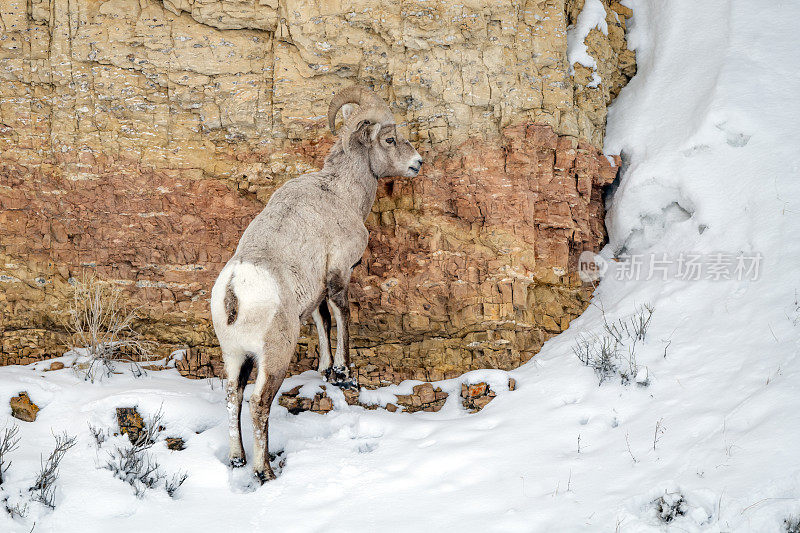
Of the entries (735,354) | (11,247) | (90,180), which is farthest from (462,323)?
(11,247)

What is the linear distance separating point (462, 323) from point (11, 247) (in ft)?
17.4

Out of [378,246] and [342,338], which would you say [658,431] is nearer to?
[342,338]

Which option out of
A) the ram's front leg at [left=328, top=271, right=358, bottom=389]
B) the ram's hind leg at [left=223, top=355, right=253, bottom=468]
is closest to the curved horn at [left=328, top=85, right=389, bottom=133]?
the ram's front leg at [left=328, top=271, right=358, bottom=389]

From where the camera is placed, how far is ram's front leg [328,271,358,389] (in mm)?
6445

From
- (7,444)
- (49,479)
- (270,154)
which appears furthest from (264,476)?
(270,154)

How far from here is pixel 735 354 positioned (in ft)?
17.4

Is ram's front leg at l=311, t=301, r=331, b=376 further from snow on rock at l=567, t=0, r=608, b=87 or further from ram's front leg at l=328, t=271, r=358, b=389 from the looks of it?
snow on rock at l=567, t=0, r=608, b=87

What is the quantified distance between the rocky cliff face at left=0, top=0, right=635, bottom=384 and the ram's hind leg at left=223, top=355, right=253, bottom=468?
82.3 inches

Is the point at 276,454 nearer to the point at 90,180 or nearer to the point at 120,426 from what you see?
the point at 120,426

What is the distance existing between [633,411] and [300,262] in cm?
317

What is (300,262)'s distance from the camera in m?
5.82

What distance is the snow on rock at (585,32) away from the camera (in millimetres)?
7824

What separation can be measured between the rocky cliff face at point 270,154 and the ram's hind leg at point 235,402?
6.85ft

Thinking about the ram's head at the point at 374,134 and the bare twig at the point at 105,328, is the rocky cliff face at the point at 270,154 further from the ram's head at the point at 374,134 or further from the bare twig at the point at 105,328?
the ram's head at the point at 374,134
